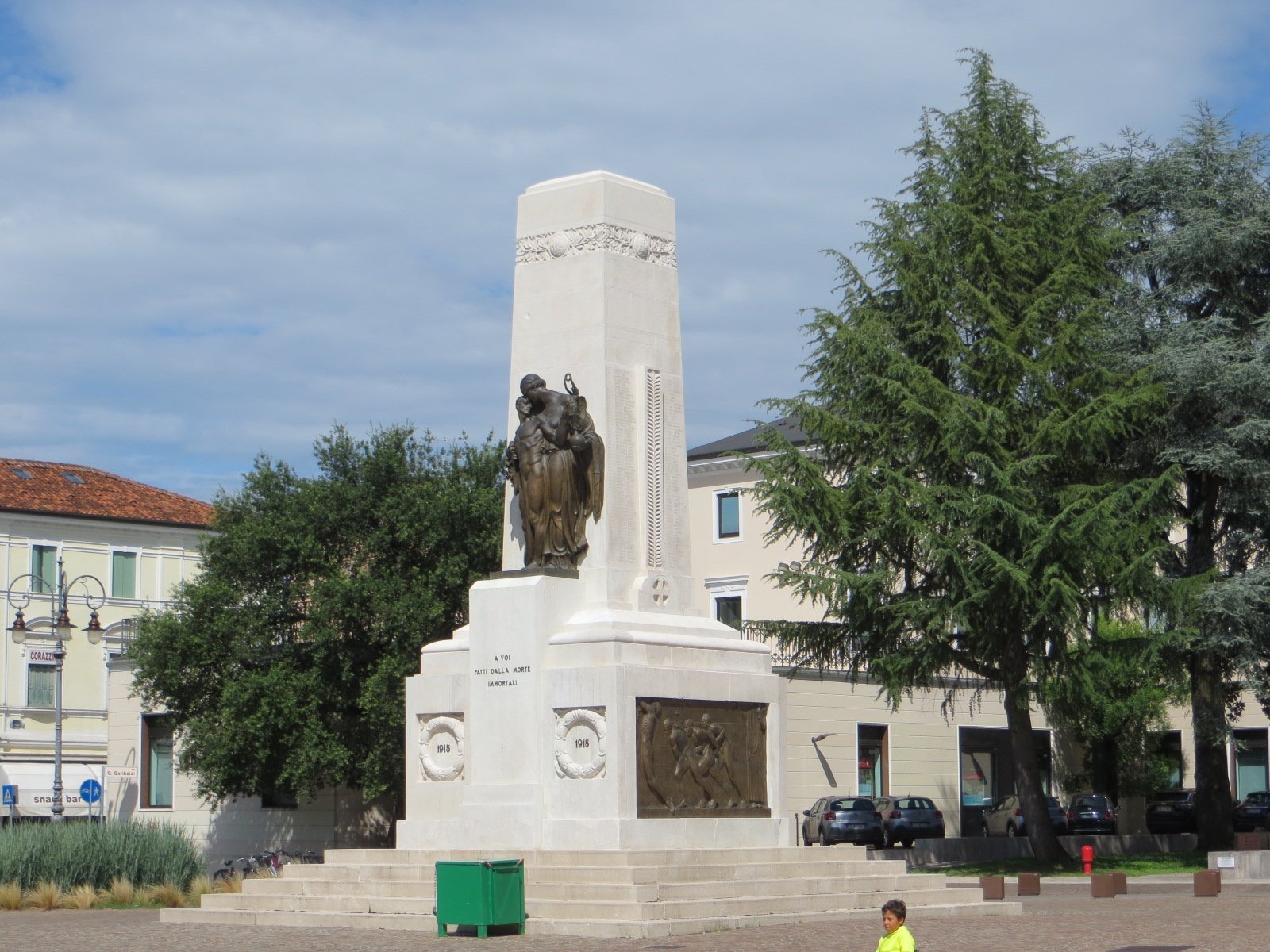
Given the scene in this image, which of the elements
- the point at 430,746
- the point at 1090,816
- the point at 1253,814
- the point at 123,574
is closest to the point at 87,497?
the point at 123,574

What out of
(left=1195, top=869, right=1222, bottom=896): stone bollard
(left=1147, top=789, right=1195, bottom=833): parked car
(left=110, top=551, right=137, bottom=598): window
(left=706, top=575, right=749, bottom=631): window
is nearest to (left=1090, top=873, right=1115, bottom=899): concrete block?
(left=1195, top=869, right=1222, bottom=896): stone bollard

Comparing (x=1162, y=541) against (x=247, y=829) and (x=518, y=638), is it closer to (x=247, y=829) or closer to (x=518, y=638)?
(x=518, y=638)

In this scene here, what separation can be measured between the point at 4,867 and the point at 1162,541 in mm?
21448

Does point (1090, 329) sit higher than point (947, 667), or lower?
higher

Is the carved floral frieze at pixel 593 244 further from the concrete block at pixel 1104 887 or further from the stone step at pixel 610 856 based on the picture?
the concrete block at pixel 1104 887

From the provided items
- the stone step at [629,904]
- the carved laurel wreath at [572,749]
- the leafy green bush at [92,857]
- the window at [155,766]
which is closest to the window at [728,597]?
the window at [155,766]

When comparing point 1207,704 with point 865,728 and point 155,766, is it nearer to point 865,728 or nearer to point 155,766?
point 865,728

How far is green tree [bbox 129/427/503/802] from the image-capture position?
44.7 m

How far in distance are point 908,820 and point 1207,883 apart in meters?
19.7

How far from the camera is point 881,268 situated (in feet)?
128

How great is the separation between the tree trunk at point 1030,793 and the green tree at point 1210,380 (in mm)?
3289

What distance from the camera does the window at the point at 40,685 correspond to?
68.1 m

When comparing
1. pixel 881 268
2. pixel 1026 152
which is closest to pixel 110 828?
pixel 881 268

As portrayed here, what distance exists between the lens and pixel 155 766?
52625mm
